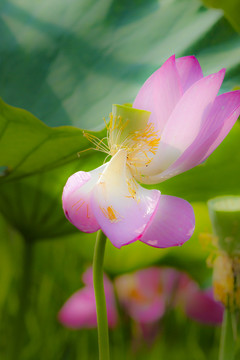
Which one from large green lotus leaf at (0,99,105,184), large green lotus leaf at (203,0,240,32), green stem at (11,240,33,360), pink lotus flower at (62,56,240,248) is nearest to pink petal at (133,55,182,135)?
pink lotus flower at (62,56,240,248)

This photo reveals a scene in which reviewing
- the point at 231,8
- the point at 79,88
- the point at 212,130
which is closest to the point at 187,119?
the point at 212,130

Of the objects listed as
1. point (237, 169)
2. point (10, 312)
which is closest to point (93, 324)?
point (10, 312)

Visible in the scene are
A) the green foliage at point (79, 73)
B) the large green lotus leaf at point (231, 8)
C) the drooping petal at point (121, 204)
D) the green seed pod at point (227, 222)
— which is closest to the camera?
the drooping petal at point (121, 204)

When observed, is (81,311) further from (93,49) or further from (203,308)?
(93,49)

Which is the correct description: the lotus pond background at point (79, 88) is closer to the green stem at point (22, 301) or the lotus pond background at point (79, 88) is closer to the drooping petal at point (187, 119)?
the green stem at point (22, 301)

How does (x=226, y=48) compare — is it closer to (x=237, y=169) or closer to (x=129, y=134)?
(x=237, y=169)

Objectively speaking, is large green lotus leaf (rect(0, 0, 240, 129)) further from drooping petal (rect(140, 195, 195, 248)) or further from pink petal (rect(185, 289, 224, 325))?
pink petal (rect(185, 289, 224, 325))

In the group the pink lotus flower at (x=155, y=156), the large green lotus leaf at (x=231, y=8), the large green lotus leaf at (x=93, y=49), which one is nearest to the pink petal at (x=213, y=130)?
the pink lotus flower at (x=155, y=156)
